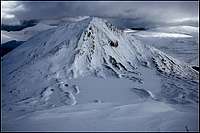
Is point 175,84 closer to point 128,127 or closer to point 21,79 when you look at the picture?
point 21,79

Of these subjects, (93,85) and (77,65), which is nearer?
(93,85)

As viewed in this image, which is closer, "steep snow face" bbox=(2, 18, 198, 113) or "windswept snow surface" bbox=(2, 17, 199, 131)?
"windswept snow surface" bbox=(2, 17, 199, 131)

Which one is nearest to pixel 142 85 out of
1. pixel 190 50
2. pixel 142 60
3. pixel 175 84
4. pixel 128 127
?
pixel 175 84

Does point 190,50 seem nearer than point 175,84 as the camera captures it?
No

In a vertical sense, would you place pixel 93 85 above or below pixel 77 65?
below

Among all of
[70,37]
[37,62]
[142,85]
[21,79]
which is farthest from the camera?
[70,37]

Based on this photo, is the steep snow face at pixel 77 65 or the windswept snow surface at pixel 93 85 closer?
the windswept snow surface at pixel 93 85
